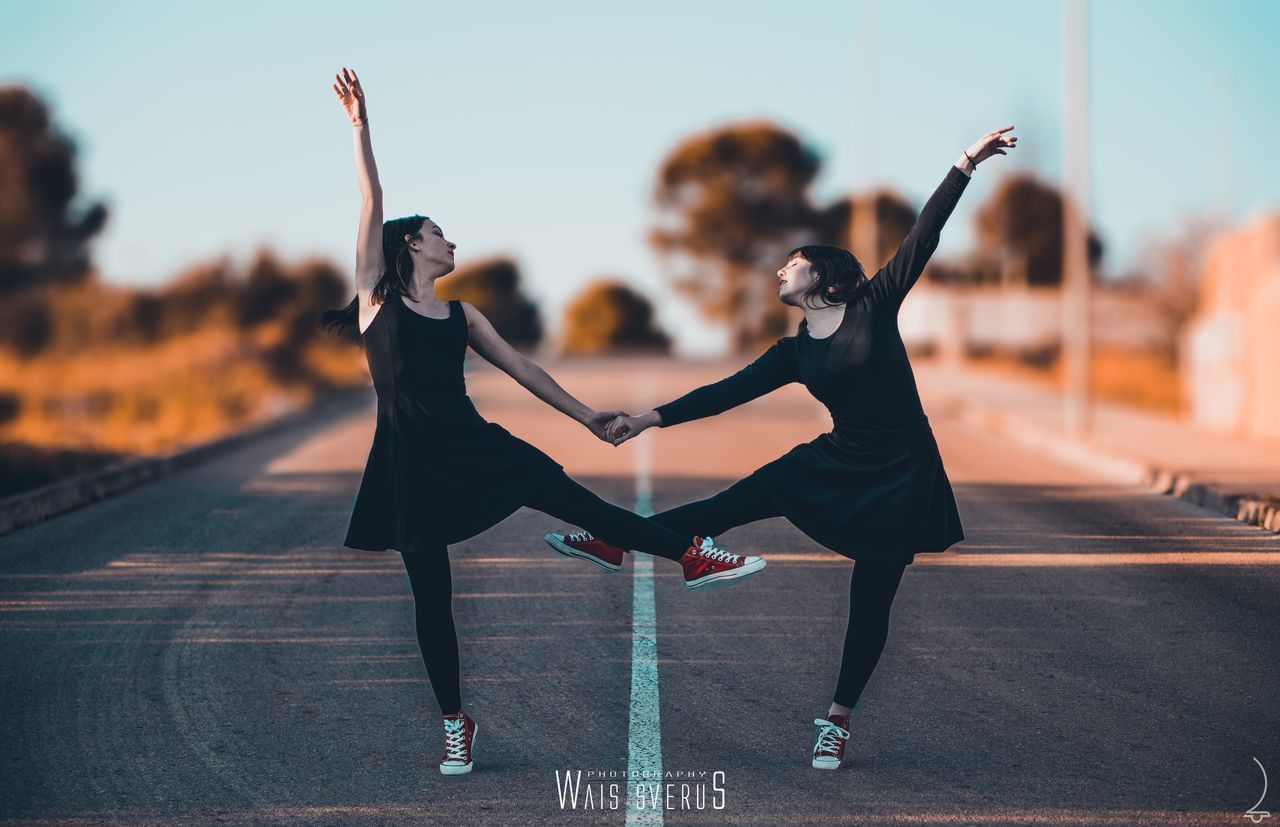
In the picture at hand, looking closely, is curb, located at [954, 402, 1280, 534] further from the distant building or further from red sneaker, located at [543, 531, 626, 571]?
red sneaker, located at [543, 531, 626, 571]

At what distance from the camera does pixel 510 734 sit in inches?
223

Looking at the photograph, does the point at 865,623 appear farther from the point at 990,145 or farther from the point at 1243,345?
the point at 1243,345

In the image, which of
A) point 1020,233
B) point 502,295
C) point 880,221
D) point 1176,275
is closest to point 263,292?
point 1176,275

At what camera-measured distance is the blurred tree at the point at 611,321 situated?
62.9 metres

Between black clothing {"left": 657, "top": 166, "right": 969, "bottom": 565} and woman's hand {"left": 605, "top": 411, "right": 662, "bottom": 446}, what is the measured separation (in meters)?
0.73

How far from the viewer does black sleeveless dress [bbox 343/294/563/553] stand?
17.1ft

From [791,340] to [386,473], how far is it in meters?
1.57

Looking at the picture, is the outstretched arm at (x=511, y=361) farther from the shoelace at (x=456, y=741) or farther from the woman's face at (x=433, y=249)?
the shoelace at (x=456, y=741)

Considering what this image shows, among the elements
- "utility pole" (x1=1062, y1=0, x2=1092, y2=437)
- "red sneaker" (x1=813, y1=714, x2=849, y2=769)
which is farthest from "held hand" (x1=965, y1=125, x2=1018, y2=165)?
"utility pole" (x1=1062, y1=0, x2=1092, y2=437)

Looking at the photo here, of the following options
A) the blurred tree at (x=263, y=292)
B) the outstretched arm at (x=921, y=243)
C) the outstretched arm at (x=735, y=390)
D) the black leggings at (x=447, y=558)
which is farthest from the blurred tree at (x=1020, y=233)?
the black leggings at (x=447, y=558)

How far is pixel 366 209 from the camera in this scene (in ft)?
17.6

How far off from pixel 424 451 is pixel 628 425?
3.59 feet

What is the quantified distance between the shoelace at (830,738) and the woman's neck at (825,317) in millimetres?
1376

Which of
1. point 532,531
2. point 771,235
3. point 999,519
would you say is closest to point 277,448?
point 532,531
